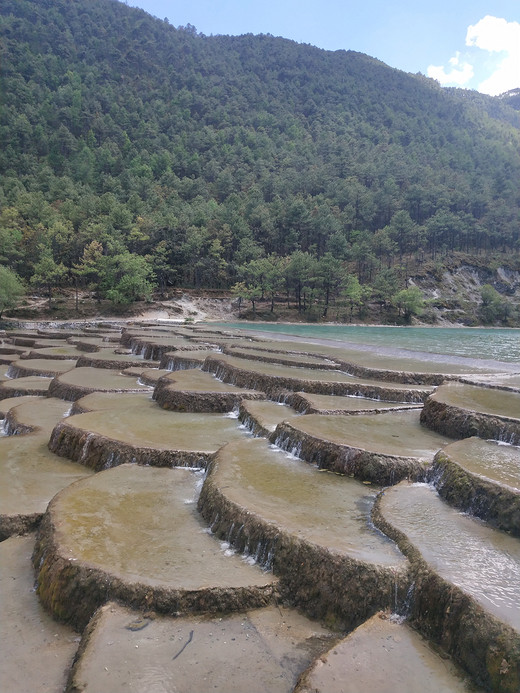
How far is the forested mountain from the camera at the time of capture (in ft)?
257

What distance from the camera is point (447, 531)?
6.53 meters

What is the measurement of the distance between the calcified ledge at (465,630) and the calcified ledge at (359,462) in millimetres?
2699

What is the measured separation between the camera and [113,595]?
5.50 metres

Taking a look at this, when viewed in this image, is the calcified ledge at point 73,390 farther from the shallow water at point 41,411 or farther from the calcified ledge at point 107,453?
the calcified ledge at point 107,453

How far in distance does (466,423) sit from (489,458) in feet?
6.60

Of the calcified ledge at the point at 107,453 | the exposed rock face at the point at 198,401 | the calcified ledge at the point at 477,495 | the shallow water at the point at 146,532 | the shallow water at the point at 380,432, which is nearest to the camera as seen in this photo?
the shallow water at the point at 146,532

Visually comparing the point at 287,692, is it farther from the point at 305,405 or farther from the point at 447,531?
the point at 305,405

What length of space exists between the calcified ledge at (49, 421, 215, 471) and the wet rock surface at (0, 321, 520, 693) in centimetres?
3

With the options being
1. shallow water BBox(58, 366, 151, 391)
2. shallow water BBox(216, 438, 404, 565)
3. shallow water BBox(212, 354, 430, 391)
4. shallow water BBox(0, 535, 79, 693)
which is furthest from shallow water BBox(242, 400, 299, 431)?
shallow water BBox(0, 535, 79, 693)

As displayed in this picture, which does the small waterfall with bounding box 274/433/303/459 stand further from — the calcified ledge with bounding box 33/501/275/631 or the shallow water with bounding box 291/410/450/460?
the calcified ledge with bounding box 33/501/275/631

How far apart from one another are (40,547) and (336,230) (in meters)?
95.3

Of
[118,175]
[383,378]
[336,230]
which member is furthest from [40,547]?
[118,175]

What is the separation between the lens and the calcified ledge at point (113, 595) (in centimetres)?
538

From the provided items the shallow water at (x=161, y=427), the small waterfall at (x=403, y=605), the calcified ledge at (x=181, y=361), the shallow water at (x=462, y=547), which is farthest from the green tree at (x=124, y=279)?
the small waterfall at (x=403, y=605)
